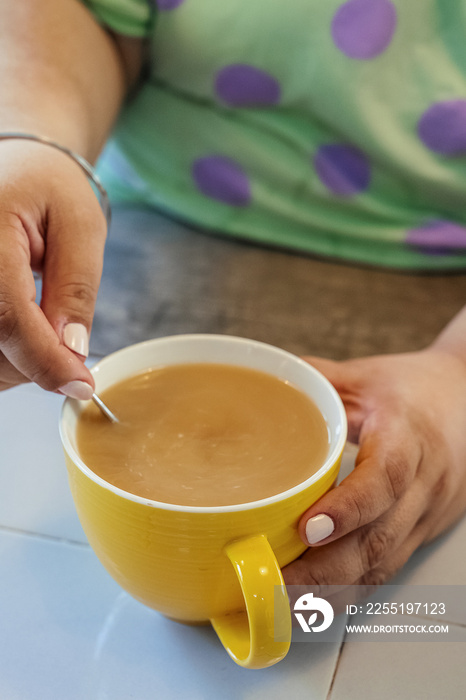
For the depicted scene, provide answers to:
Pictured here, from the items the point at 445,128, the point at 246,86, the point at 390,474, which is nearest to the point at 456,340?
the point at 390,474

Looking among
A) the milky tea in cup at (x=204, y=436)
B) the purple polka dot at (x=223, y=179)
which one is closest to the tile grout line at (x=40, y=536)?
the milky tea in cup at (x=204, y=436)

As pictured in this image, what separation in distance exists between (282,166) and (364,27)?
0.73ft

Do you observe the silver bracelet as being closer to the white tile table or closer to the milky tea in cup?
the milky tea in cup

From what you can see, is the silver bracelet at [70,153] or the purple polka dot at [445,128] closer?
the silver bracelet at [70,153]

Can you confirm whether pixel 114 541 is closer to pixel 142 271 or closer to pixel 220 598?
pixel 220 598

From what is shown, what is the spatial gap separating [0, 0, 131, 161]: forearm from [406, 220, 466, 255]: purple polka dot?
48 cm

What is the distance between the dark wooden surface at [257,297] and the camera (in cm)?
90

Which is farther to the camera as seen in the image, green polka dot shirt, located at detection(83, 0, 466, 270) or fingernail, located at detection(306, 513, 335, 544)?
green polka dot shirt, located at detection(83, 0, 466, 270)

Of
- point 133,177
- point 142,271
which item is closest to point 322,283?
point 142,271

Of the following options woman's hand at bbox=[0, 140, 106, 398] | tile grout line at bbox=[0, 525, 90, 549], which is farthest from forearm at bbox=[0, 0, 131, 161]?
tile grout line at bbox=[0, 525, 90, 549]

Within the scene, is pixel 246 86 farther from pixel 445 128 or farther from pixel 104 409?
pixel 104 409

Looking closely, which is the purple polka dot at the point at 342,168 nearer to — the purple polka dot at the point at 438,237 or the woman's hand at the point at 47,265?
the purple polka dot at the point at 438,237

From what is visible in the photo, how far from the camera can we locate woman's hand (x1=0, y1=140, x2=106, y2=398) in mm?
472

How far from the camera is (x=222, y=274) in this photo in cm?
102
